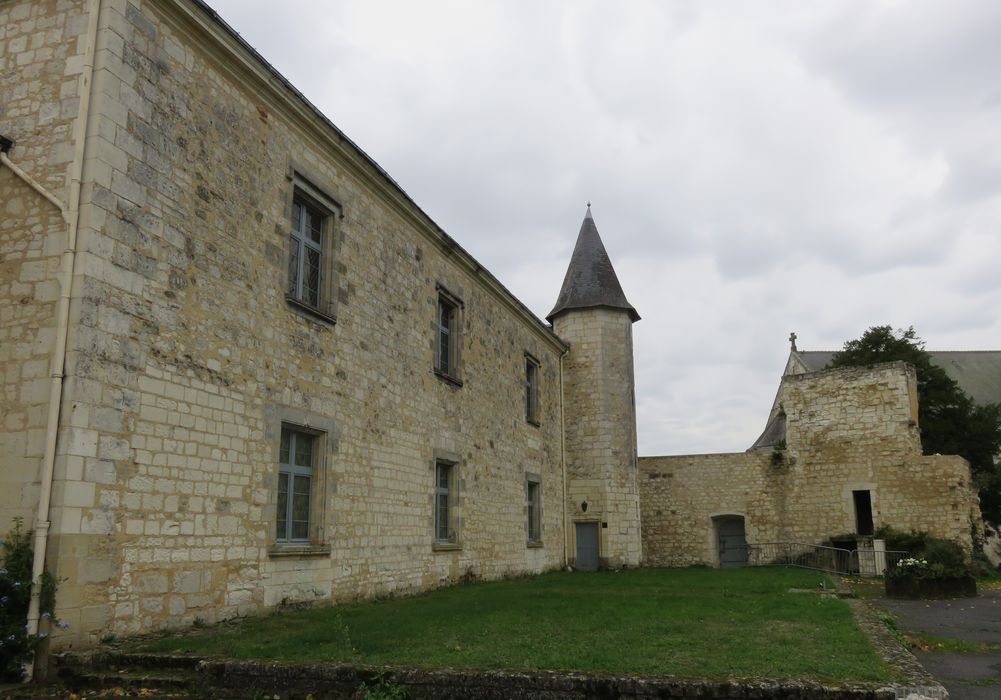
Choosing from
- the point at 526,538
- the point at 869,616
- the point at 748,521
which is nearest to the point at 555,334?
the point at 526,538

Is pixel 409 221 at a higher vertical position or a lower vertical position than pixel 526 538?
higher

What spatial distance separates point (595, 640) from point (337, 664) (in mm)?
2171

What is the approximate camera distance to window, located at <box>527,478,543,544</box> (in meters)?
17.3

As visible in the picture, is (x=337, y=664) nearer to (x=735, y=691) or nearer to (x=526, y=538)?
(x=735, y=691)

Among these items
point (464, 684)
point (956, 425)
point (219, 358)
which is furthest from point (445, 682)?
point (956, 425)

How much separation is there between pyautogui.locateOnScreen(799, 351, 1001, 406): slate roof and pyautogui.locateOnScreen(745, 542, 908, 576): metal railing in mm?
20988

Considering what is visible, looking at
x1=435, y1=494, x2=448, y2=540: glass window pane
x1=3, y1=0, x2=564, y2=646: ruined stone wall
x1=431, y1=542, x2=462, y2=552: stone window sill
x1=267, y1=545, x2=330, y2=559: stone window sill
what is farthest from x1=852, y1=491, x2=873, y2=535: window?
x1=267, y1=545, x2=330, y2=559: stone window sill

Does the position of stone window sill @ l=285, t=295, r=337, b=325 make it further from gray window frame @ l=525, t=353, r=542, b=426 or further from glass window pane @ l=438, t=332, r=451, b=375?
gray window frame @ l=525, t=353, r=542, b=426

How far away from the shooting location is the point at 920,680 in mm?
4434

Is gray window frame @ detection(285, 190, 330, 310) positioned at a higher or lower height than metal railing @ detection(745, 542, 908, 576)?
higher

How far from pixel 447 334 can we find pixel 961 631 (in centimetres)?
868

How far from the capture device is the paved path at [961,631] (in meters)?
5.32

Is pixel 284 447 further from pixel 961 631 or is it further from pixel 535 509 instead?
pixel 535 509

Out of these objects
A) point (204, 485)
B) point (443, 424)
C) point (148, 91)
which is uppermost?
point (148, 91)
